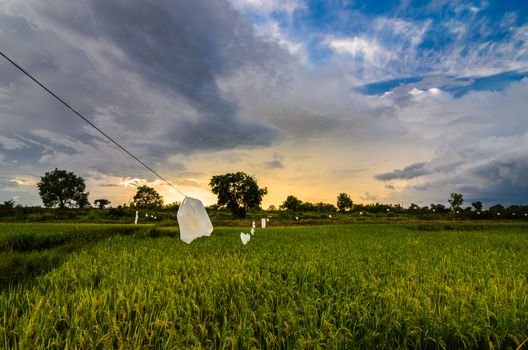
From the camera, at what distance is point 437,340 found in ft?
9.34

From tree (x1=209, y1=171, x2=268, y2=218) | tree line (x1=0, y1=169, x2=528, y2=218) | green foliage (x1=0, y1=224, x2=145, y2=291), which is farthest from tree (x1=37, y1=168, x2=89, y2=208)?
green foliage (x1=0, y1=224, x2=145, y2=291)

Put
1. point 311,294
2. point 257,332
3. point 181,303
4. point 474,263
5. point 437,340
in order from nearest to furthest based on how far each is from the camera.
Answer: point 437,340 → point 257,332 → point 181,303 → point 311,294 → point 474,263

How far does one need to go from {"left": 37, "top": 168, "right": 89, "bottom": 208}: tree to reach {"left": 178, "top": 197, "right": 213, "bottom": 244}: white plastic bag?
7437 cm

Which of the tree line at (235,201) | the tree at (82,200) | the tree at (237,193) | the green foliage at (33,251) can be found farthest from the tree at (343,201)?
the green foliage at (33,251)

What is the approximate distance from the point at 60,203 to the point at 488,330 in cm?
8140

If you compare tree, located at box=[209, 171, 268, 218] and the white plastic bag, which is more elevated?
tree, located at box=[209, 171, 268, 218]

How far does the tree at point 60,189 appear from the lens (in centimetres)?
6775

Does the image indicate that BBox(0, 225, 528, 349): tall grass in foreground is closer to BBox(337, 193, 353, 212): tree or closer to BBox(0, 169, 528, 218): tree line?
BBox(0, 169, 528, 218): tree line

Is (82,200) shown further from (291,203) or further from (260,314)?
(260,314)

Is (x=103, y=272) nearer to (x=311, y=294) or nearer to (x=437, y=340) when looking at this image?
(x=311, y=294)

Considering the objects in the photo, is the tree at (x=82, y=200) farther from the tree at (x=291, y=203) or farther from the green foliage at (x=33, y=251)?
the green foliage at (x=33, y=251)

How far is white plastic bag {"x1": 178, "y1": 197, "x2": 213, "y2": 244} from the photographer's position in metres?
6.85

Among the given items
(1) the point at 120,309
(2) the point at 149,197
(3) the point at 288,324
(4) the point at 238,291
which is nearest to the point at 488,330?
(3) the point at 288,324

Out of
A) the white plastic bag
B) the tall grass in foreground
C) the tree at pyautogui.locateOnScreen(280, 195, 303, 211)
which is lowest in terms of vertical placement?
the tall grass in foreground
